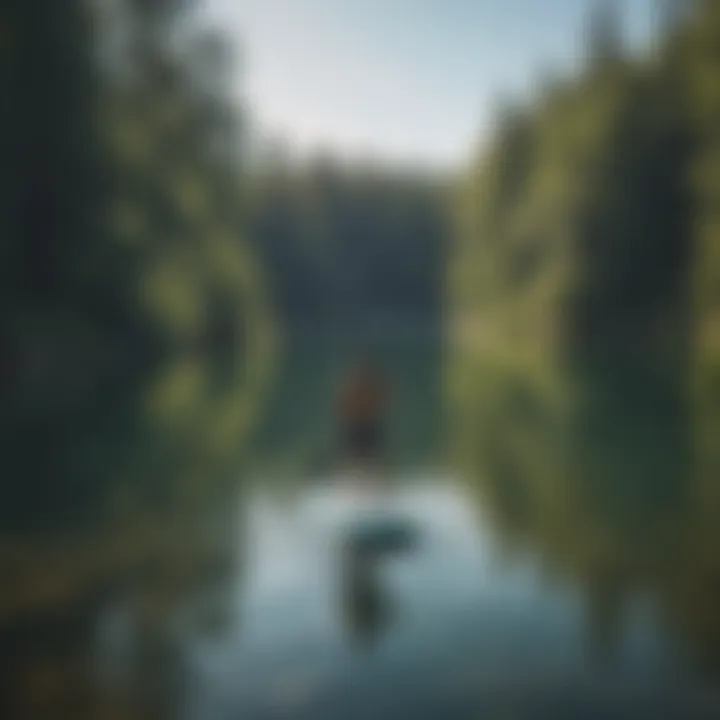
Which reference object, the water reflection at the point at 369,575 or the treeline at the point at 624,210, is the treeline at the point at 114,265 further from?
the treeline at the point at 624,210

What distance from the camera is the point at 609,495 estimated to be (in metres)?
13.8

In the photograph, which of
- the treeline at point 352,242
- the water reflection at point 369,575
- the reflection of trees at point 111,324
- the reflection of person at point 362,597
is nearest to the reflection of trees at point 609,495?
the water reflection at point 369,575

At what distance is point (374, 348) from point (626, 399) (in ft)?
86.2

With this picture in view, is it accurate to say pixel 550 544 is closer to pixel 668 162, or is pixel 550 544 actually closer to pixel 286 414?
pixel 286 414

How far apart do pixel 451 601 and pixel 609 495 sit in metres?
4.87

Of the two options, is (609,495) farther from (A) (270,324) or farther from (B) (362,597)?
(A) (270,324)

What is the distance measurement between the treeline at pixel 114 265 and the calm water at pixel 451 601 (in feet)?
9.57

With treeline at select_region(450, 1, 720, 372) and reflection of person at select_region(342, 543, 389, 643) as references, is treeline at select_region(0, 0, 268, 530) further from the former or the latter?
treeline at select_region(450, 1, 720, 372)

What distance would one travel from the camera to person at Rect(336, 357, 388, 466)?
15.8 metres

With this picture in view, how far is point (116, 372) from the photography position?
3238 cm

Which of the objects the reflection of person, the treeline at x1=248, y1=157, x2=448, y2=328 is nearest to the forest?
the reflection of person

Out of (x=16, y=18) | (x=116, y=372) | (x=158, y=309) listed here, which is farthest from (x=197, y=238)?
(x=16, y=18)

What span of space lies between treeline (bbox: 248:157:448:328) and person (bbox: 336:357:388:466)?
59967mm

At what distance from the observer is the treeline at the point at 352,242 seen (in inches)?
3179
